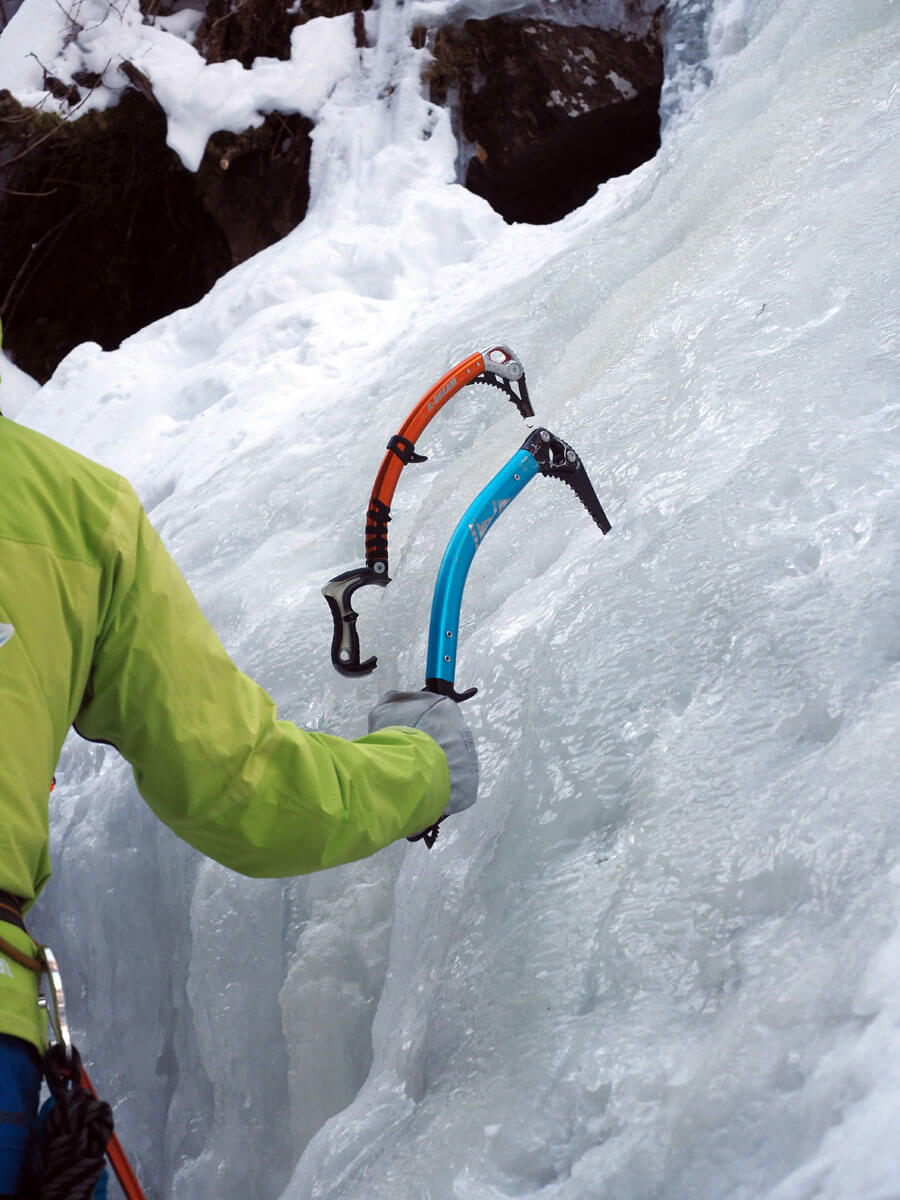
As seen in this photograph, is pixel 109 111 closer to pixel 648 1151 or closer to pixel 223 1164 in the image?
pixel 223 1164

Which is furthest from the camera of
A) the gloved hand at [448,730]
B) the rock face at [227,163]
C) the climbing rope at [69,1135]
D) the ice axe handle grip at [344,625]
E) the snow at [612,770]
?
the rock face at [227,163]

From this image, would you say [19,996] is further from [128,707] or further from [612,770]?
[612,770]

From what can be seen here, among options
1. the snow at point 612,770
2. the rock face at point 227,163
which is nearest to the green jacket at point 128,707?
the snow at point 612,770

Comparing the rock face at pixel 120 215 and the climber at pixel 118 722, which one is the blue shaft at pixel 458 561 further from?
the rock face at pixel 120 215

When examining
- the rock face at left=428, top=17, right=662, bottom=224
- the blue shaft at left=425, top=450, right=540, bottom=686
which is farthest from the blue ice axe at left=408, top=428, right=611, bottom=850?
the rock face at left=428, top=17, right=662, bottom=224

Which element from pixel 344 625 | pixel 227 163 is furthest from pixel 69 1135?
pixel 227 163

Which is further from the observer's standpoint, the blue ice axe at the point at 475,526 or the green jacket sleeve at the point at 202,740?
the blue ice axe at the point at 475,526

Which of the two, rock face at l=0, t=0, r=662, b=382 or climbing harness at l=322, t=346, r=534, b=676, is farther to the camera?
rock face at l=0, t=0, r=662, b=382

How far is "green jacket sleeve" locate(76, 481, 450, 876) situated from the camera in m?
0.85

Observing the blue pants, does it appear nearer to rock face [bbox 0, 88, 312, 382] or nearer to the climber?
the climber

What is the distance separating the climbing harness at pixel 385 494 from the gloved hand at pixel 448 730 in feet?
1.59

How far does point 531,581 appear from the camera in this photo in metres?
1.56

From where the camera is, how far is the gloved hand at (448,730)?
1.08 metres

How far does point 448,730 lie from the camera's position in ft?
3.62
